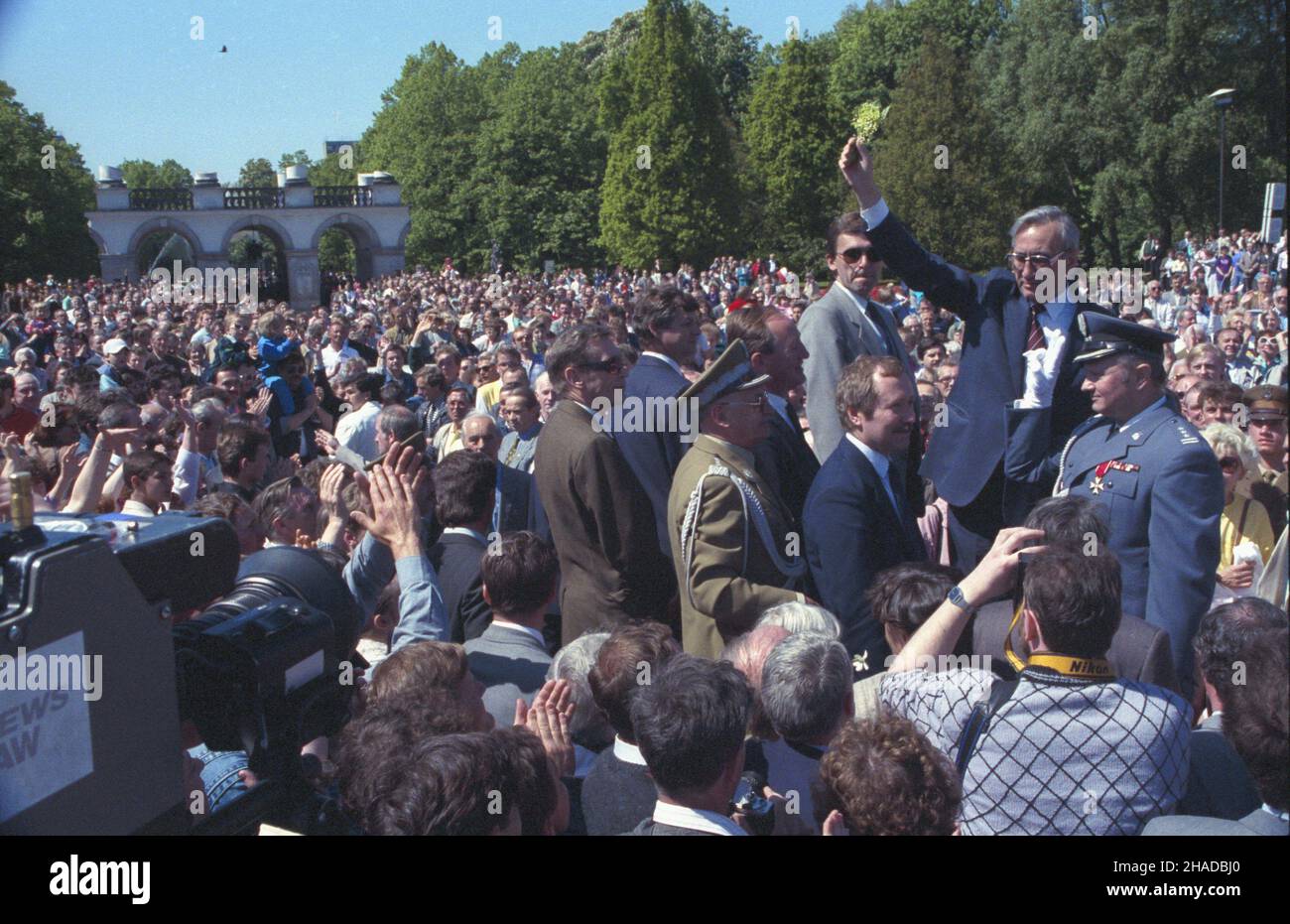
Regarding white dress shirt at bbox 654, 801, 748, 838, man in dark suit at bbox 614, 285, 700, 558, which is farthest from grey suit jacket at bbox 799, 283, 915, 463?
white dress shirt at bbox 654, 801, 748, 838

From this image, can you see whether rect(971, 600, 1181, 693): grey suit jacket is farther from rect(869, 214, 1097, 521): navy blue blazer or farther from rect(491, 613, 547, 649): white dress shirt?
rect(491, 613, 547, 649): white dress shirt

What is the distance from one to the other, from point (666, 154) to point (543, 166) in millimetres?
5161

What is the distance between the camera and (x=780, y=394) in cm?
510

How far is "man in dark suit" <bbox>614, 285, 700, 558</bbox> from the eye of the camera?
15.8ft

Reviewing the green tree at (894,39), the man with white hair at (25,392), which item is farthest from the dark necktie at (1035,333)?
the green tree at (894,39)

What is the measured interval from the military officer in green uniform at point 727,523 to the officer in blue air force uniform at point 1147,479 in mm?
939

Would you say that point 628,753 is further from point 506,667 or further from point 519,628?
point 519,628

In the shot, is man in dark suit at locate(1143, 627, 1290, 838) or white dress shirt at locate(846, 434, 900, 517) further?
white dress shirt at locate(846, 434, 900, 517)

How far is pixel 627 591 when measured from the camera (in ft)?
15.0

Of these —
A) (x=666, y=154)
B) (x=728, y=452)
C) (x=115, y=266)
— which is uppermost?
(x=666, y=154)

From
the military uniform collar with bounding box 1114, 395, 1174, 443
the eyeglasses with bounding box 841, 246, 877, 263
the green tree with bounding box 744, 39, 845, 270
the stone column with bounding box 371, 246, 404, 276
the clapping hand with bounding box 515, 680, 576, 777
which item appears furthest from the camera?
the stone column with bounding box 371, 246, 404, 276

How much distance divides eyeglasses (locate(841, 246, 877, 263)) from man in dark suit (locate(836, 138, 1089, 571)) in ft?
2.62

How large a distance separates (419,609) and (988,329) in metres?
2.11

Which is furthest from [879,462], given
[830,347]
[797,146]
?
[797,146]
